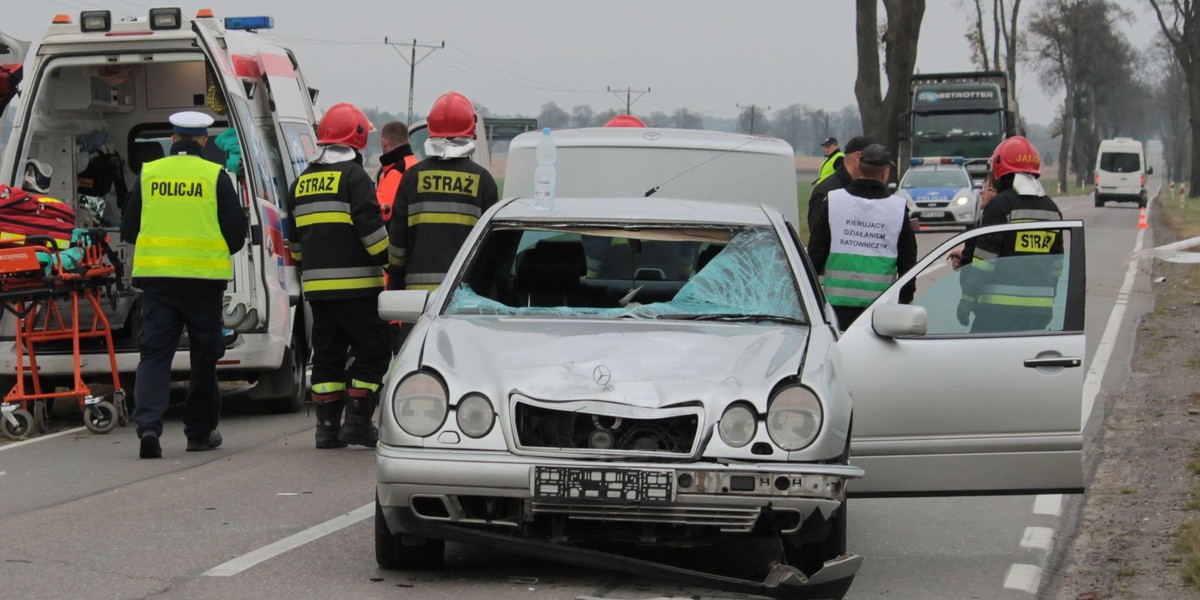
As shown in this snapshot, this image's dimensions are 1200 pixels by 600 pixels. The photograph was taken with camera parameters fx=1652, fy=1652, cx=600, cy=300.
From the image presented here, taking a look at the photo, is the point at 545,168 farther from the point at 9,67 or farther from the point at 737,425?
the point at 9,67

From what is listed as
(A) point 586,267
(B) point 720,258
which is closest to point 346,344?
(A) point 586,267

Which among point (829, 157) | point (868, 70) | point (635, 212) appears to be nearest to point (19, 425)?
point (635, 212)

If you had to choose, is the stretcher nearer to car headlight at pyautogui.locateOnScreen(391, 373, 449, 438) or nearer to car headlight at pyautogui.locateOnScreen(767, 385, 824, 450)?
car headlight at pyautogui.locateOnScreen(391, 373, 449, 438)

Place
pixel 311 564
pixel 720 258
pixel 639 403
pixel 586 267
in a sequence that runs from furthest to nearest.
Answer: pixel 586 267 < pixel 720 258 < pixel 311 564 < pixel 639 403

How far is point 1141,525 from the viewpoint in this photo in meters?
7.51

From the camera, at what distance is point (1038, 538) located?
720 cm

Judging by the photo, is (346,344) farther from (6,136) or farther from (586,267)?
(6,136)

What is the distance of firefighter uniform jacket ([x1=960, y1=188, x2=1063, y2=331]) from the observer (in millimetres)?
6789

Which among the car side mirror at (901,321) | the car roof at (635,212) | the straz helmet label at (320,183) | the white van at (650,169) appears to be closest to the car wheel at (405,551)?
the car roof at (635,212)

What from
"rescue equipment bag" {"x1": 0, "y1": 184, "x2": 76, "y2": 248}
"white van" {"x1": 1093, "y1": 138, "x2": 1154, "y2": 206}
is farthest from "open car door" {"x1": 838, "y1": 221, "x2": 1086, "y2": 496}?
"white van" {"x1": 1093, "y1": 138, "x2": 1154, "y2": 206}

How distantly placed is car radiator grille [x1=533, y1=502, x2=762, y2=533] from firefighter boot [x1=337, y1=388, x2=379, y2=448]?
13.2 ft

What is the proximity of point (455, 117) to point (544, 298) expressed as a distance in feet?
7.51

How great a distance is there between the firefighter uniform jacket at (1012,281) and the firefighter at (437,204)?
291 centimetres

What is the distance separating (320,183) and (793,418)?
14.7ft
